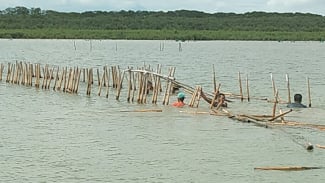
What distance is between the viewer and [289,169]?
1814 cm

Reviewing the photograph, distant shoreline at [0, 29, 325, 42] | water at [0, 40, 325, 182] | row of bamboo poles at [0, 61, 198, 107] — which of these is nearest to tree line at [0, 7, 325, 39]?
distant shoreline at [0, 29, 325, 42]

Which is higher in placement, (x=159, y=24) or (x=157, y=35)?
(x=159, y=24)

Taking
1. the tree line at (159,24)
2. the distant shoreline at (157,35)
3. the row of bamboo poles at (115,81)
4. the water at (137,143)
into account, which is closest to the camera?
the water at (137,143)

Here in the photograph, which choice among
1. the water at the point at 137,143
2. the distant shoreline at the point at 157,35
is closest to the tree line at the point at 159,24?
the distant shoreline at the point at 157,35

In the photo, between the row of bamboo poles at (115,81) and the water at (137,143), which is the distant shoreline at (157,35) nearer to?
the row of bamboo poles at (115,81)

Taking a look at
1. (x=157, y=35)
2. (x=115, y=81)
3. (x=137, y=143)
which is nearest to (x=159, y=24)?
(x=157, y=35)

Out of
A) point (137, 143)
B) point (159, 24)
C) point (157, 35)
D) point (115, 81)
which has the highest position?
point (159, 24)

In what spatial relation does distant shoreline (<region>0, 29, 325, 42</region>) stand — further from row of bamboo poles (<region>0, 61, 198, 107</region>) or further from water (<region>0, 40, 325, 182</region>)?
water (<region>0, 40, 325, 182</region>)

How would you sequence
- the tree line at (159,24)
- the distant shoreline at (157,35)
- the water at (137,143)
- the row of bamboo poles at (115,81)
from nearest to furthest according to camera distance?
the water at (137,143) < the row of bamboo poles at (115,81) < the distant shoreline at (157,35) < the tree line at (159,24)

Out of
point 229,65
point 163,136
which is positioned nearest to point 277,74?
point 229,65

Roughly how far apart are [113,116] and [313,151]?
9.39m

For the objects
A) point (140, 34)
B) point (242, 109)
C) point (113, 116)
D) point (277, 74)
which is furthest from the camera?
point (140, 34)

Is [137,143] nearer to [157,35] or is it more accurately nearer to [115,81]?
[115,81]

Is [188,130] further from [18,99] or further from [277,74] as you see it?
[277,74]
